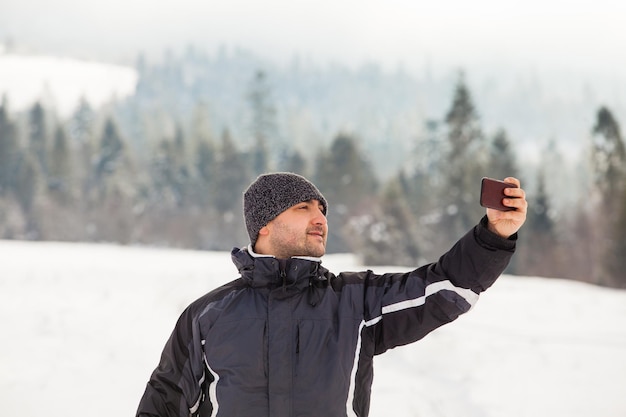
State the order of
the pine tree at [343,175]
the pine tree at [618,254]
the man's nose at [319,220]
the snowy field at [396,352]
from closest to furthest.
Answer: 1. the man's nose at [319,220]
2. the snowy field at [396,352]
3. the pine tree at [618,254]
4. the pine tree at [343,175]

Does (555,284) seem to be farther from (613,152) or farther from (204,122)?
(204,122)

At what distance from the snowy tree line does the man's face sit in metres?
23.3

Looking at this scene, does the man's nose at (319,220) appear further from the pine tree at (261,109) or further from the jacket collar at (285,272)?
the pine tree at (261,109)

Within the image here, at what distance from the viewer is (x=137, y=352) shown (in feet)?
19.9

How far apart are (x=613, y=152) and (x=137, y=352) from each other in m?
27.1

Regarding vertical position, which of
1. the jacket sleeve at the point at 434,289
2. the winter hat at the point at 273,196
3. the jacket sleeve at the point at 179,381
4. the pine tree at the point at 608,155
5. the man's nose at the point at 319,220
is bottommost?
the pine tree at the point at 608,155

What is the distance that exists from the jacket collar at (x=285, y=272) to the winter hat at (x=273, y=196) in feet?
0.54

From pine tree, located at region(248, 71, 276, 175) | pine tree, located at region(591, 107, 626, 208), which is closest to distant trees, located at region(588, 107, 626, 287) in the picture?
pine tree, located at region(591, 107, 626, 208)

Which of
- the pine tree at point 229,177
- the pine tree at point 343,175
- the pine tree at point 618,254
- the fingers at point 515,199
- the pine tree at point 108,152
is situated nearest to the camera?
the fingers at point 515,199

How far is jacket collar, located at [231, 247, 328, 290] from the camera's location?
208cm

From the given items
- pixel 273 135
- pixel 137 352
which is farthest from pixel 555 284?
pixel 273 135

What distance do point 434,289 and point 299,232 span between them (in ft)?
1.50

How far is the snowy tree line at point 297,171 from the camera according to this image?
93.0ft

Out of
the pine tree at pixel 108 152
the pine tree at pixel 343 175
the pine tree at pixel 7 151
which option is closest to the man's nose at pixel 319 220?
the pine tree at pixel 343 175
